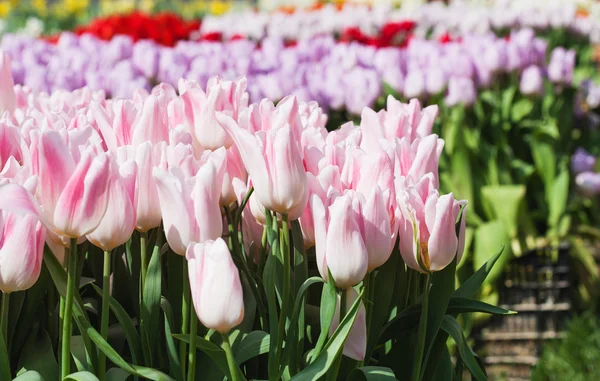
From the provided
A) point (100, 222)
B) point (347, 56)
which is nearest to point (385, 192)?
point (100, 222)

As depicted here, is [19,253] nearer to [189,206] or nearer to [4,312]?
[4,312]

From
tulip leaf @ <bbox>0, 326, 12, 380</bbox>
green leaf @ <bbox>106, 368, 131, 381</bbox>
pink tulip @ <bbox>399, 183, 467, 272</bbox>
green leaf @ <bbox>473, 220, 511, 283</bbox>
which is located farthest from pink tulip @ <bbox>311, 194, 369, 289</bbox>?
green leaf @ <bbox>473, 220, 511, 283</bbox>

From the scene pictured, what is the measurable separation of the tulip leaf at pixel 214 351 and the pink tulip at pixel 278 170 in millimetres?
197

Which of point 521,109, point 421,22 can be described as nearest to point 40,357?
point 521,109

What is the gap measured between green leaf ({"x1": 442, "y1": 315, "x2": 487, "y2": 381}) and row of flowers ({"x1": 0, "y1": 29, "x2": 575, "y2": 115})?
2.49 m

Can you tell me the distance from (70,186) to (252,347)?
344mm

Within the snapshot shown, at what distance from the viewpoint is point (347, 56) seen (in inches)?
185

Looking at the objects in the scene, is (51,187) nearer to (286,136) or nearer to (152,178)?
(152,178)

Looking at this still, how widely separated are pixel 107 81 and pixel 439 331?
2.80 meters

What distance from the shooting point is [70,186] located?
3.58ft

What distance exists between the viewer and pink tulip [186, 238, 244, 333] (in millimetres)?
1093

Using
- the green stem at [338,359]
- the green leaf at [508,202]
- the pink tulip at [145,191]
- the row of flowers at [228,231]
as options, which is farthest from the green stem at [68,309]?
the green leaf at [508,202]

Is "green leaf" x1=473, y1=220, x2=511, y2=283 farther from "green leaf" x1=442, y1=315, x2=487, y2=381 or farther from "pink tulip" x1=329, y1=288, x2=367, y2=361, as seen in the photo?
"pink tulip" x1=329, y1=288, x2=367, y2=361

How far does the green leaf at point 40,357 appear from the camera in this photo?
1259 millimetres
